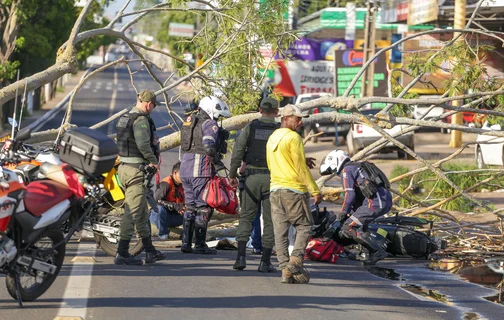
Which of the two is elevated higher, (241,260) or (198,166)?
(198,166)

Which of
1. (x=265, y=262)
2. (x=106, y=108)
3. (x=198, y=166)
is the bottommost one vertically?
→ (x=106, y=108)

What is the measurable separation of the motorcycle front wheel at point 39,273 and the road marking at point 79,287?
248 millimetres

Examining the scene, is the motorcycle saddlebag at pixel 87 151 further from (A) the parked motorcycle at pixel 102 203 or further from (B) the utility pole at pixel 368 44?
(B) the utility pole at pixel 368 44

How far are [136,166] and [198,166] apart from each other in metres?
1.19

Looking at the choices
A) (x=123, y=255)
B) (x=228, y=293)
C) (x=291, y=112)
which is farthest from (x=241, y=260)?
(x=291, y=112)

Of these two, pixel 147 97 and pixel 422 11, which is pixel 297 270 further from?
pixel 422 11

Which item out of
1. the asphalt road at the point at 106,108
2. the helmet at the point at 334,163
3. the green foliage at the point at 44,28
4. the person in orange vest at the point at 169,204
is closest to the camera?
the helmet at the point at 334,163

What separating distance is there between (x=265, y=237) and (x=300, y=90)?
3050 cm

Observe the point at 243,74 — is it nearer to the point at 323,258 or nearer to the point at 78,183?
the point at 323,258

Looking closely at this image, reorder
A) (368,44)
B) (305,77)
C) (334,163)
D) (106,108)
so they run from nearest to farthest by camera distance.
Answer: (334,163) → (368,44) → (305,77) → (106,108)

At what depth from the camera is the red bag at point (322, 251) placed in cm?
1178

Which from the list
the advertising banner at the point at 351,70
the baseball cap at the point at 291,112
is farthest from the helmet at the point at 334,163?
the advertising banner at the point at 351,70

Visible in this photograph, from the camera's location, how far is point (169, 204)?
12523 mm

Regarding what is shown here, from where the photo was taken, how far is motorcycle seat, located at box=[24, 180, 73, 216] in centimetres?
768
